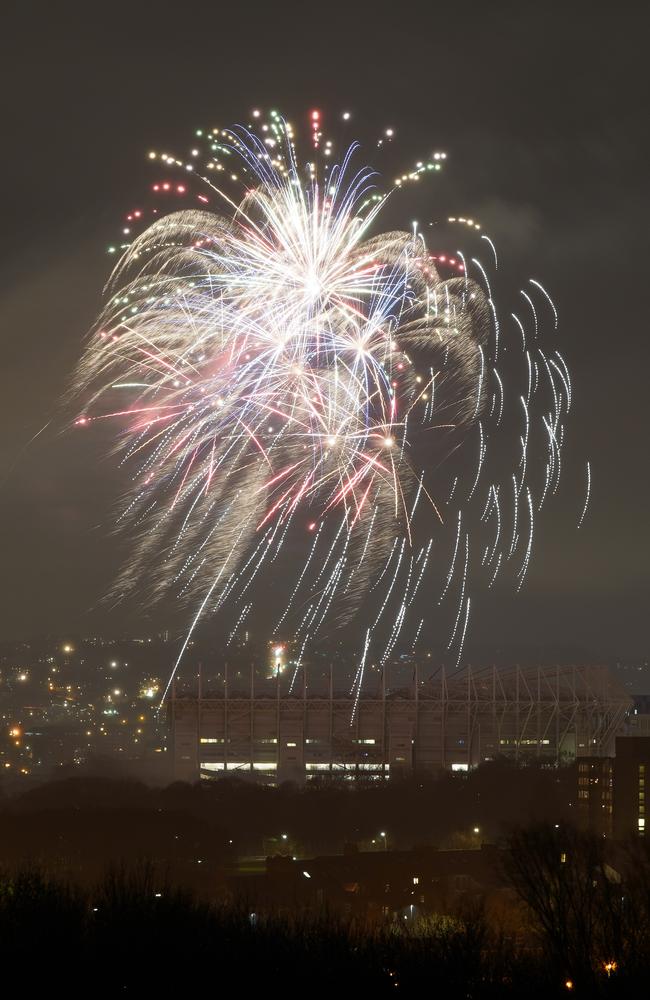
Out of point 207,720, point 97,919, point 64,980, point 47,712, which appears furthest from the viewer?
point 47,712

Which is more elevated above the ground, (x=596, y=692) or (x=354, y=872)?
(x=596, y=692)

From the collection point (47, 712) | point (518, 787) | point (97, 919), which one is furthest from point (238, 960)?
point (47, 712)

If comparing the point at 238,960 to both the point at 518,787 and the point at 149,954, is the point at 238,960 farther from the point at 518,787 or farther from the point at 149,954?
the point at 518,787

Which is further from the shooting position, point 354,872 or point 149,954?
point 354,872

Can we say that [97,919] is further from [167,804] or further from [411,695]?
[411,695]

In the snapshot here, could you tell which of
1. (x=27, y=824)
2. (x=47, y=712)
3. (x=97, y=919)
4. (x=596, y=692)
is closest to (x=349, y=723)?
(x=596, y=692)

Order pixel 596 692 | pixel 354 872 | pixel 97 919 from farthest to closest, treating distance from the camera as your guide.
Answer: pixel 596 692
pixel 354 872
pixel 97 919
